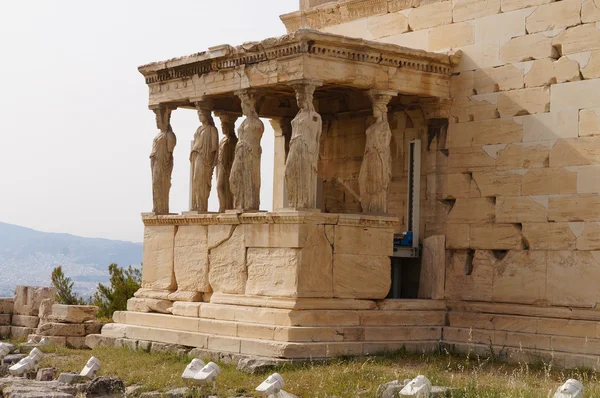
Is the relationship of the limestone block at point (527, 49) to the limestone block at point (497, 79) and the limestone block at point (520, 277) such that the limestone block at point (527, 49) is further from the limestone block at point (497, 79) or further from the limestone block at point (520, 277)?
the limestone block at point (520, 277)

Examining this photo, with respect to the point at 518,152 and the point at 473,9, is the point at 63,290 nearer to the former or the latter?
the point at 473,9

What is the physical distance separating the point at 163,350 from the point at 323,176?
3.54 metres

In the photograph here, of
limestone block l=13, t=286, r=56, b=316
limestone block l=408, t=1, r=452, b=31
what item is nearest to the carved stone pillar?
→ limestone block l=408, t=1, r=452, b=31

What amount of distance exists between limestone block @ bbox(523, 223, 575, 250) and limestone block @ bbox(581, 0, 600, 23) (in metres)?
2.46

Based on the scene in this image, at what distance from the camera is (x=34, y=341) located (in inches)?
761

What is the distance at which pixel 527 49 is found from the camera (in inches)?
636

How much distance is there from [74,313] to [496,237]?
22.1 feet

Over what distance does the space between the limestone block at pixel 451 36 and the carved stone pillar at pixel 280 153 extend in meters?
2.81

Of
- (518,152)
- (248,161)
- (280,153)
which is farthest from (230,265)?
(518,152)

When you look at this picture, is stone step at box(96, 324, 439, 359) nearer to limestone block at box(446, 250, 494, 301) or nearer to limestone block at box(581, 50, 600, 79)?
limestone block at box(446, 250, 494, 301)

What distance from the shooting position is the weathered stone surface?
17328mm

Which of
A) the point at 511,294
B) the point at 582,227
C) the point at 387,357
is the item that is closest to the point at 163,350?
the point at 387,357

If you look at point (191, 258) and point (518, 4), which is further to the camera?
point (191, 258)

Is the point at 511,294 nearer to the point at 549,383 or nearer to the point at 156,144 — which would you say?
the point at 549,383
